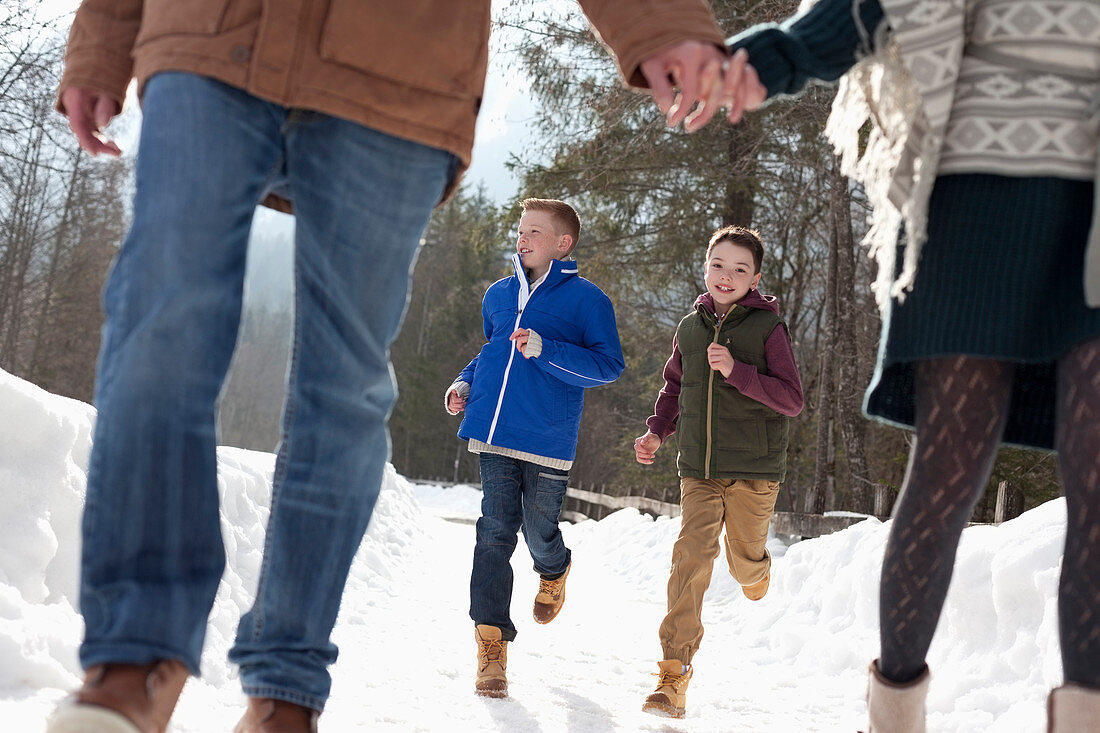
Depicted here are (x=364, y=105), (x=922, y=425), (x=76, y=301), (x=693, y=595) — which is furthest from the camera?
(x=76, y=301)

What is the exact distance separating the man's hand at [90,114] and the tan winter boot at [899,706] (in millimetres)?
1917

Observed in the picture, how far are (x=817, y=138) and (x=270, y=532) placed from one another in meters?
11.2

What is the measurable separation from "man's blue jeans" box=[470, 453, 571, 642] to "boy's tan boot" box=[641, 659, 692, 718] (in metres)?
0.75

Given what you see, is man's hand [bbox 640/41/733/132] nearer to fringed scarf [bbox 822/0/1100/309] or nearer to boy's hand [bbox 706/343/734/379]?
fringed scarf [bbox 822/0/1100/309]

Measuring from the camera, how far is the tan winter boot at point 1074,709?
162cm

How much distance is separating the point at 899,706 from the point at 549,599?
274 centimetres

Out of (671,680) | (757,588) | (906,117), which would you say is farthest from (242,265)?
(757,588)

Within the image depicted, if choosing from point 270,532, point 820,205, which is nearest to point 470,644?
point 270,532

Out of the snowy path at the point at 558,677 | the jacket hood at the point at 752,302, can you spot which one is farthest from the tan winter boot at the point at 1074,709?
the jacket hood at the point at 752,302

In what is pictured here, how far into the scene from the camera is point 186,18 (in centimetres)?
177

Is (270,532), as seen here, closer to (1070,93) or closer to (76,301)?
(1070,93)

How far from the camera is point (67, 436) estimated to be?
3.31m

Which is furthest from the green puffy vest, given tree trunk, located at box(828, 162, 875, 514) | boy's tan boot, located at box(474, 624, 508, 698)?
tree trunk, located at box(828, 162, 875, 514)

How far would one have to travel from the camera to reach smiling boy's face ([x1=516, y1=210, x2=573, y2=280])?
473 centimetres
